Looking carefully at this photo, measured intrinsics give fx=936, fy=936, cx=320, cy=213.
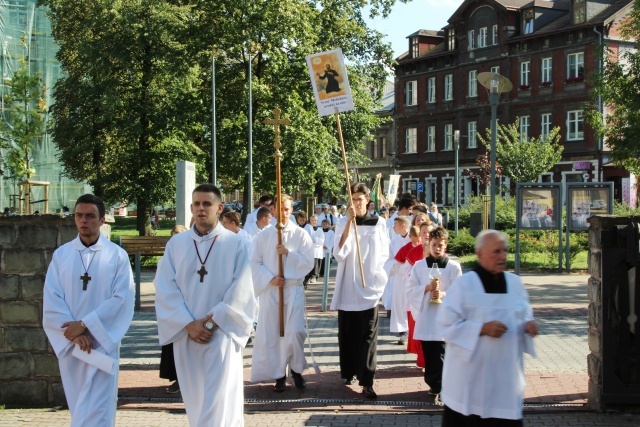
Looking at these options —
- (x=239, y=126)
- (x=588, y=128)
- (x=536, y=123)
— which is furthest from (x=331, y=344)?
(x=536, y=123)

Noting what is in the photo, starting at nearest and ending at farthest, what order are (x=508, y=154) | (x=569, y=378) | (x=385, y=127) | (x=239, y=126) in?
1. (x=569, y=378)
2. (x=239, y=126)
3. (x=508, y=154)
4. (x=385, y=127)

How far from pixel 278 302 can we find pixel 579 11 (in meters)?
50.7

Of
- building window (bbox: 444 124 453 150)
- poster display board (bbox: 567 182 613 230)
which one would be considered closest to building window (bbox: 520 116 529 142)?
building window (bbox: 444 124 453 150)

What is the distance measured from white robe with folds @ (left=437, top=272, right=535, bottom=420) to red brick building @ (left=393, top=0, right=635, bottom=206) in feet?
151

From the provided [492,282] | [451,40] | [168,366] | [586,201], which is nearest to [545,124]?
[451,40]

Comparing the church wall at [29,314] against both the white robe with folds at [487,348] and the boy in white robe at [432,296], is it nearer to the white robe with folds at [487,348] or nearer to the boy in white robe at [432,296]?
the boy in white robe at [432,296]

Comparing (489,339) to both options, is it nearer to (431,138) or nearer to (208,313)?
(208,313)

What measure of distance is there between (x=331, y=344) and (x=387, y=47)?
3103 centimetres

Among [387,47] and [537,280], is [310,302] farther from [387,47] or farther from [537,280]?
[387,47]

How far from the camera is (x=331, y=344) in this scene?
41.1ft

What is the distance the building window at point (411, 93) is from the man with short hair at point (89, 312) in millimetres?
64268

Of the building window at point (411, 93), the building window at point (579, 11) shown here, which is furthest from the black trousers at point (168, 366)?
the building window at point (411, 93)

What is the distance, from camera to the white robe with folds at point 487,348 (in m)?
5.76

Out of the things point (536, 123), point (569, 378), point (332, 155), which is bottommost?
point (569, 378)
